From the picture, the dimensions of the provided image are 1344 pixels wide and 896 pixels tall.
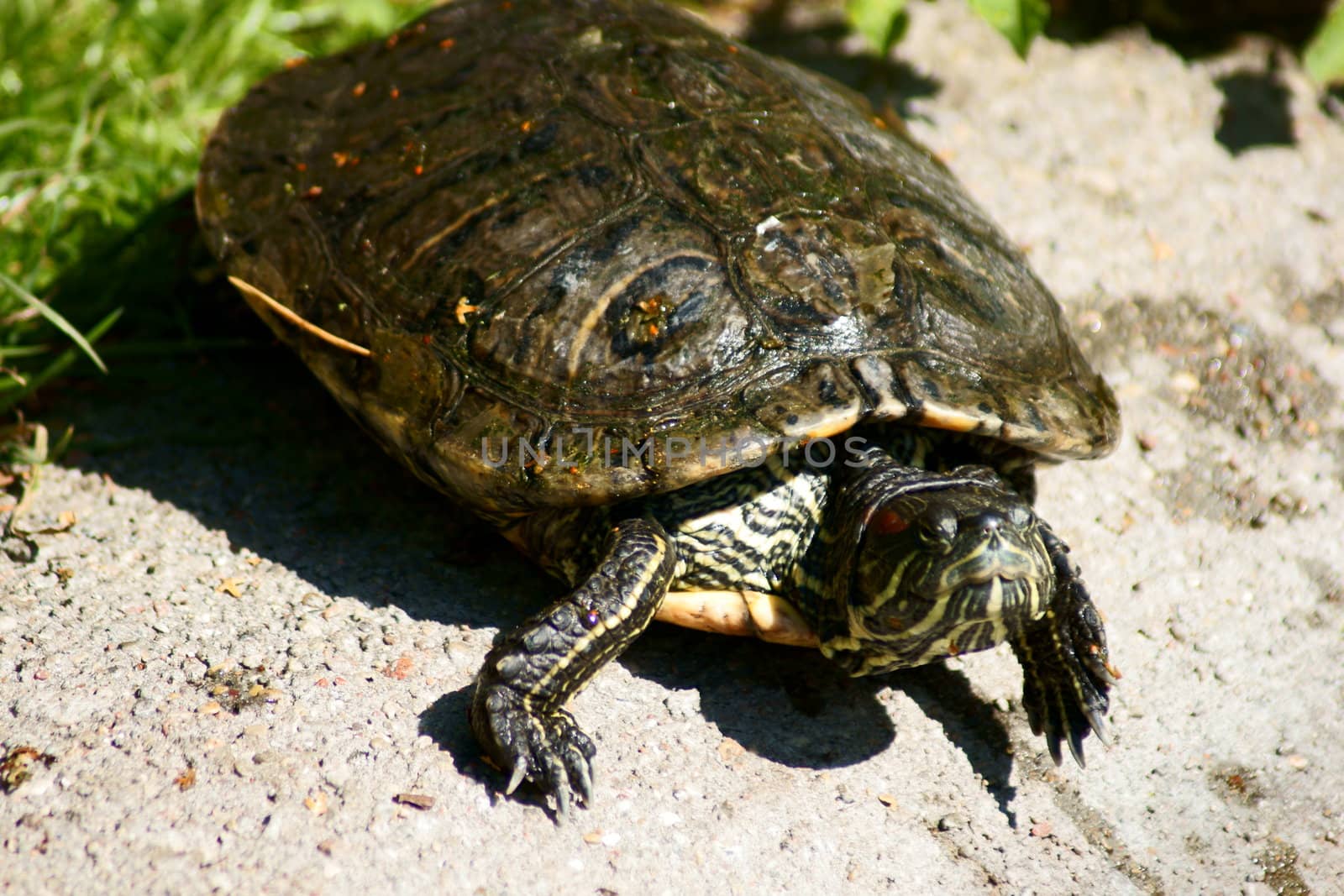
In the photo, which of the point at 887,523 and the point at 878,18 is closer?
the point at 887,523

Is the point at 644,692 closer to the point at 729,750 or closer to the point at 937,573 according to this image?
the point at 729,750

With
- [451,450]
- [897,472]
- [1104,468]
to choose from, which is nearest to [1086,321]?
[1104,468]

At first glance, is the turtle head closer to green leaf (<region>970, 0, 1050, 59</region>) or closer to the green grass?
green leaf (<region>970, 0, 1050, 59</region>)

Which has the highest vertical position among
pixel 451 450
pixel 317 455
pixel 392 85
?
pixel 392 85

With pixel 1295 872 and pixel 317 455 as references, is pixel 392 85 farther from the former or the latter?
pixel 1295 872

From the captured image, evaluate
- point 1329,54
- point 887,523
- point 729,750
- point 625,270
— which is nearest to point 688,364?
point 625,270

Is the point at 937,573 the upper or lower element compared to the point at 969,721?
upper
